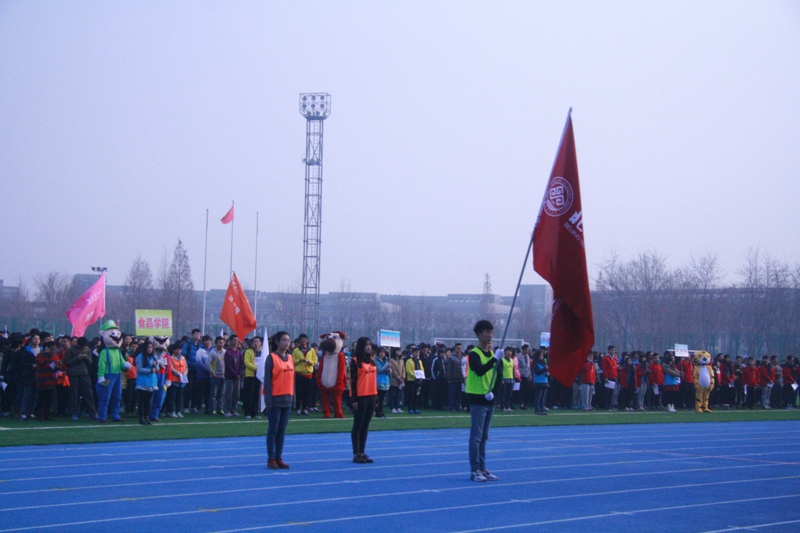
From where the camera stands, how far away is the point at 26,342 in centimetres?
2009

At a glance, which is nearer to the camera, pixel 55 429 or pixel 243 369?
pixel 55 429

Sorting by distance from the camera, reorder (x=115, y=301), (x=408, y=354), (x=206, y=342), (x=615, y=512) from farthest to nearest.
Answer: (x=115, y=301), (x=408, y=354), (x=206, y=342), (x=615, y=512)

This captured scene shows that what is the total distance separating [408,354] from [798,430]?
10.8 metres

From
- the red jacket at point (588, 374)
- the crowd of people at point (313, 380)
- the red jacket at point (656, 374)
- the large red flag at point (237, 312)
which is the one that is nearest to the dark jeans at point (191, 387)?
the crowd of people at point (313, 380)

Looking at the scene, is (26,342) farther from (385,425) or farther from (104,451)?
(385,425)

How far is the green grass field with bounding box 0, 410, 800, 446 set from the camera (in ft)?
53.7

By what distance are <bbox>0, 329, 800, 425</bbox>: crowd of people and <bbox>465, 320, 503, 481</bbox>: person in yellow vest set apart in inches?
79.4

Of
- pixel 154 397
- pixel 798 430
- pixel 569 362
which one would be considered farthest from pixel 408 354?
pixel 569 362

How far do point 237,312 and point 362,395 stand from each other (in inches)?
514

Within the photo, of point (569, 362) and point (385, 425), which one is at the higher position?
point (569, 362)

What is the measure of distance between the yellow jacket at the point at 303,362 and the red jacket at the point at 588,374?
979cm

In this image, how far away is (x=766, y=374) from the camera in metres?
32.6

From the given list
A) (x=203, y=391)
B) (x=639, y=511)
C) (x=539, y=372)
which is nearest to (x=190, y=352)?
(x=203, y=391)

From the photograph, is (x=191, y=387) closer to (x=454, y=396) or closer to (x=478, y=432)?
(x=454, y=396)
